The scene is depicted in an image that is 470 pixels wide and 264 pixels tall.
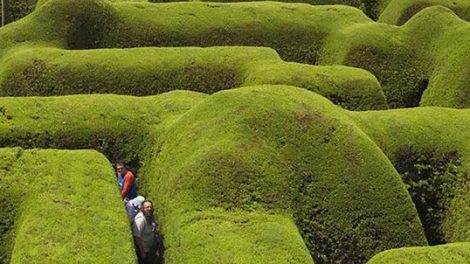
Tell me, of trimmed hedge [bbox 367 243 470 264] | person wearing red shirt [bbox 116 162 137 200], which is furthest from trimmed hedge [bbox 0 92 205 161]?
trimmed hedge [bbox 367 243 470 264]

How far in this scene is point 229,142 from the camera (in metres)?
14.9

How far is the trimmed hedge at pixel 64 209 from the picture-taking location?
12.1m

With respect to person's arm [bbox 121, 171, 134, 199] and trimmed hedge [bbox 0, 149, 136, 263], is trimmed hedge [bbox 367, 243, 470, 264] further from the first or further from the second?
person's arm [bbox 121, 171, 134, 199]

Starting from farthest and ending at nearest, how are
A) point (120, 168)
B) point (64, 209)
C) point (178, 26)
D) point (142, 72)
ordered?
point (178, 26) → point (142, 72) → point (120, 168) → point (64, 209)

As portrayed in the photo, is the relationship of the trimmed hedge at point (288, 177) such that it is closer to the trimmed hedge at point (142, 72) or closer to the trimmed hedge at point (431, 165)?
the trimmed hedge at point (431, 165)

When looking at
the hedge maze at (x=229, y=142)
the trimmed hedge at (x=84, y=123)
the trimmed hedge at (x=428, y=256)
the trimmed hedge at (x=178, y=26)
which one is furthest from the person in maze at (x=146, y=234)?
the trimmed hedge at (x=178, y=26)

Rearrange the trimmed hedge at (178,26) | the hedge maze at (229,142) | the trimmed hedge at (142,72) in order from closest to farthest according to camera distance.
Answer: the hedge maze at (229,142)
the trimmed hedge at (142,72)
the trimmed hedge at (178,26)

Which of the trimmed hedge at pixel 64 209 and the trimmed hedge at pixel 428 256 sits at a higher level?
the trimmed hedge at pixel 428 256

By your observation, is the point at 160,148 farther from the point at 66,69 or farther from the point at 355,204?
the point at 66,69

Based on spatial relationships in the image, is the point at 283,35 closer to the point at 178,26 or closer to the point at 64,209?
the point at 178,26

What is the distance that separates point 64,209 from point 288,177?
4.48 m

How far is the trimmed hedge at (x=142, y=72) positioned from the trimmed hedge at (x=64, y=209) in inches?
336

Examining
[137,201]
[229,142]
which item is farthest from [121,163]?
[229,142]

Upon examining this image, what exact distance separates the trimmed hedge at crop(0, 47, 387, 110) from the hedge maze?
48 mm
